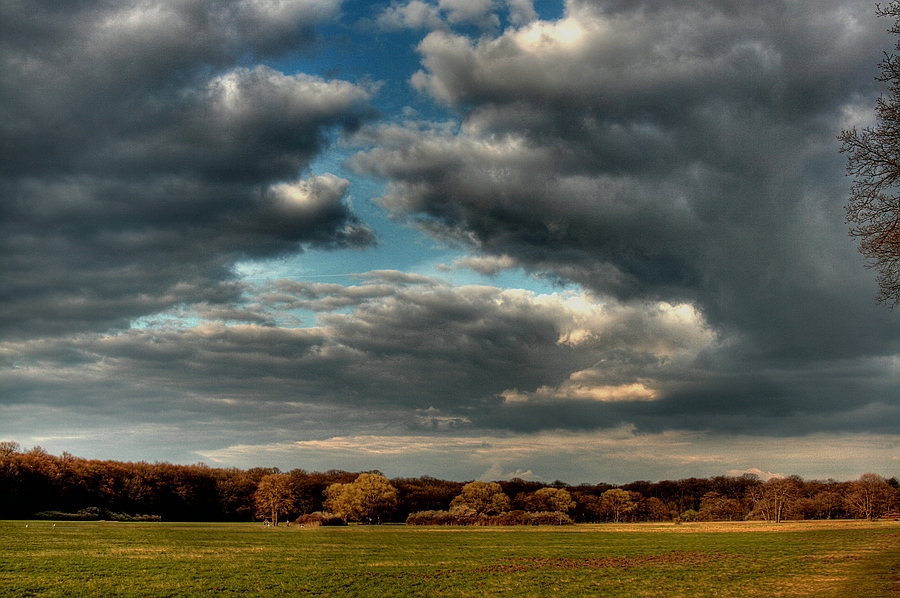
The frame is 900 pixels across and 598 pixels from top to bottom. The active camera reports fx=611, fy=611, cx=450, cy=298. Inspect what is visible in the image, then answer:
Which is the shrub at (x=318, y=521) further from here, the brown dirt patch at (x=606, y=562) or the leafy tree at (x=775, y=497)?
the leafy tree at (x=775, y=497)

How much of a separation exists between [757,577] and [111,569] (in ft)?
113

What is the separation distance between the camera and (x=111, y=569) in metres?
32.0

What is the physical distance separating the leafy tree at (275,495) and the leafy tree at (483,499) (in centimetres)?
3903

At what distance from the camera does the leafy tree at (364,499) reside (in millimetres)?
135375

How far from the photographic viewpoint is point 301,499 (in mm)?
151250

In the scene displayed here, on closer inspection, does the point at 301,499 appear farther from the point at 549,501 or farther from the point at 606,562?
the point at 606,562

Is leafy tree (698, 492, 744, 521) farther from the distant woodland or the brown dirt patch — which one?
the brown dirt patch

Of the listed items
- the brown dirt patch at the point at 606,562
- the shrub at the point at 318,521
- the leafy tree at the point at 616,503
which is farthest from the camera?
the leafy tree at the point at 616,503

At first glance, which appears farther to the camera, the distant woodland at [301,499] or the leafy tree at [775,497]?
the leafy tree at [775,497]

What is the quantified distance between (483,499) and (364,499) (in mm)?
33273

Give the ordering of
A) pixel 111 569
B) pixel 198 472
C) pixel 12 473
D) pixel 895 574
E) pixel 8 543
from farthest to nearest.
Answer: pixel 198 472 < pixel 12 473 < pixel 8 543 < pixel 111 569 < pixel 895 574

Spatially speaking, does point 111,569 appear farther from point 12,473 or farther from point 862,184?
point 12,473

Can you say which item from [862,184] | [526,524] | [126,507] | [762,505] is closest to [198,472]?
[126,507]

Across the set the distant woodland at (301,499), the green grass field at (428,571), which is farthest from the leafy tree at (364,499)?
the green grass field at (428,571)
